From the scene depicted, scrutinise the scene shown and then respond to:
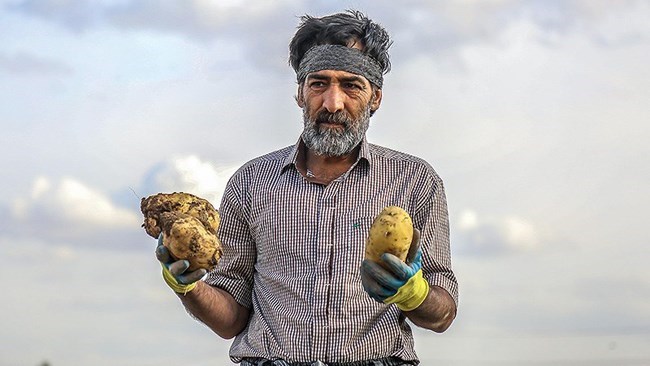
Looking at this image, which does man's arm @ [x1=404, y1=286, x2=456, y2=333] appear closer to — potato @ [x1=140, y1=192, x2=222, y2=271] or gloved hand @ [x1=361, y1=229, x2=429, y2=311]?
gloved hand @ [x1=361, y1=229, x2=429, y2=311]

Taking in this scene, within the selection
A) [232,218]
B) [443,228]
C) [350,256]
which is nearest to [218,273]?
[232,218]

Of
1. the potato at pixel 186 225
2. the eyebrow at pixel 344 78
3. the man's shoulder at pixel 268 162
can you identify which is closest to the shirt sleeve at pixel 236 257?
the man's shoulder at pixel 268 162

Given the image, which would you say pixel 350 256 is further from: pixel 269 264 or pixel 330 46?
pixel 330 46

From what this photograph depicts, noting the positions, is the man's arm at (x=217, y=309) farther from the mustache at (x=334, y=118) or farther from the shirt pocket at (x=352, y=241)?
the mustache at (x=334, y=118)

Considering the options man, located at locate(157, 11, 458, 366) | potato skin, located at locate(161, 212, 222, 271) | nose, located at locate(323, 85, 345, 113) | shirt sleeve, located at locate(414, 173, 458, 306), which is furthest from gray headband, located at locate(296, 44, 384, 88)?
potato skin, located at locate(161, 212, 222, 271)

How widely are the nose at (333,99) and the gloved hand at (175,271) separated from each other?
1.10 meters

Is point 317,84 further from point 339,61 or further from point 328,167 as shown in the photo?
point 328,167

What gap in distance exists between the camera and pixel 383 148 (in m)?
6.72

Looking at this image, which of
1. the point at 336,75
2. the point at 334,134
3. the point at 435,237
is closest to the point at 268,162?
the point at 334,134

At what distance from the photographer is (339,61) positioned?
6.47m

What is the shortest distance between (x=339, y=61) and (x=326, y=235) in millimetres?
901

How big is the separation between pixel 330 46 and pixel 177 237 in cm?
141

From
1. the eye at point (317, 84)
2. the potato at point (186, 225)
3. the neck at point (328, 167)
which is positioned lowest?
the potato at point (186, 225)

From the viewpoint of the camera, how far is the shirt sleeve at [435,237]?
639 centimetres
